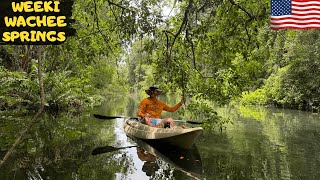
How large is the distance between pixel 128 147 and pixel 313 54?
680 inches

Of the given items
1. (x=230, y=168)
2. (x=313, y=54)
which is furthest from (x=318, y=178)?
(x=313, y=54)

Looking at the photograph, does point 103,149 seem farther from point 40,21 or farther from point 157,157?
point 40,21

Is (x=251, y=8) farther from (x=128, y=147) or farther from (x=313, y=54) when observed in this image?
(x=313, y=54)

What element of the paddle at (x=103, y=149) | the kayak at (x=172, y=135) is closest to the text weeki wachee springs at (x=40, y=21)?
the paddle at (x=103, y=149)

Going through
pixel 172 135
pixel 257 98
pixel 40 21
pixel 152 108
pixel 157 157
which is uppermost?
pixel 40 21

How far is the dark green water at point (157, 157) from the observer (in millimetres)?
6375

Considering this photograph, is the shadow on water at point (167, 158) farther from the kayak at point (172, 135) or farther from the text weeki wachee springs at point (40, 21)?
the text weeki wachee springs at point (40, 21)

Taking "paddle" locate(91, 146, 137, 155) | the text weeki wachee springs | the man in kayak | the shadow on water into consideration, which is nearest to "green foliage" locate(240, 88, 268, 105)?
the man in kayak

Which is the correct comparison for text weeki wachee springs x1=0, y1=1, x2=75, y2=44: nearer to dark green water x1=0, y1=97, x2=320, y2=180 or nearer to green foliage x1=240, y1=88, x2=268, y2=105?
dark green water x1=0, y1=97, x2=320, y2=180

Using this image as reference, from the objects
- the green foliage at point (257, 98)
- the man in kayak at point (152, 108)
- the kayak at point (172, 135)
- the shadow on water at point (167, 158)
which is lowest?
the green foliage at point (257, 98)

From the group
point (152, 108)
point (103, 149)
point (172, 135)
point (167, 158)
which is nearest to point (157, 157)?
point (167, 158)

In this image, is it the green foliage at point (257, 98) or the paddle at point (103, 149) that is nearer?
the paddle at point (103, 149)

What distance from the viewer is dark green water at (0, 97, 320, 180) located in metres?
6.38

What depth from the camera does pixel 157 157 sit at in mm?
7945
